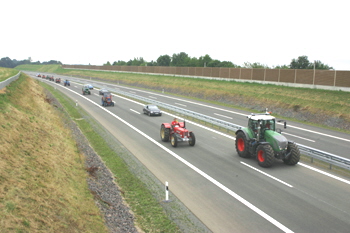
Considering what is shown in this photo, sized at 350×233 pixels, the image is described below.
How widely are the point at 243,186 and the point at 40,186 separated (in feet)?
27.1

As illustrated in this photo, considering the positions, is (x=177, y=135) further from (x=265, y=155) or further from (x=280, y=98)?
(x=280, y=98)

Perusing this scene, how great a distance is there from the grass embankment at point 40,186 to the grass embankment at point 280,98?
1037 inches

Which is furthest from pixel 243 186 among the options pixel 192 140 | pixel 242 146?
pixel 192 140

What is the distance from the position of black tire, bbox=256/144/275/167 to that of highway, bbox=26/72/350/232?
0.36 meters

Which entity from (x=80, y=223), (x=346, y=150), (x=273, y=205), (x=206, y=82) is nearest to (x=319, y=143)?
(x=346, y=150)

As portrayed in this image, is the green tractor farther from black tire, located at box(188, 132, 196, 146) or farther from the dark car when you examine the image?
the dark car

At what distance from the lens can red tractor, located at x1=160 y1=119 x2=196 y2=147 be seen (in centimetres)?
2012

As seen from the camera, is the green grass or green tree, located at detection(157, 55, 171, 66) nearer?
the green grass

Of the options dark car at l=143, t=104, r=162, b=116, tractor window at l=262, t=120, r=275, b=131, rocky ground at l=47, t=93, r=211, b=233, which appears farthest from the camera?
dark car at l=143, t=104, r=162, b=116

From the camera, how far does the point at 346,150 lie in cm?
2116

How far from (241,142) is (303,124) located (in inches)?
636

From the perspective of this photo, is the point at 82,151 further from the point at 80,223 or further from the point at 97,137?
the point at 80,223

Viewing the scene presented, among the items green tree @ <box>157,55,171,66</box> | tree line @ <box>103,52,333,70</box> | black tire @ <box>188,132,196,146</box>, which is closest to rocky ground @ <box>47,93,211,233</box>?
black tire @ <box>188,132,196,146</box>

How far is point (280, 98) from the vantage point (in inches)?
1581
